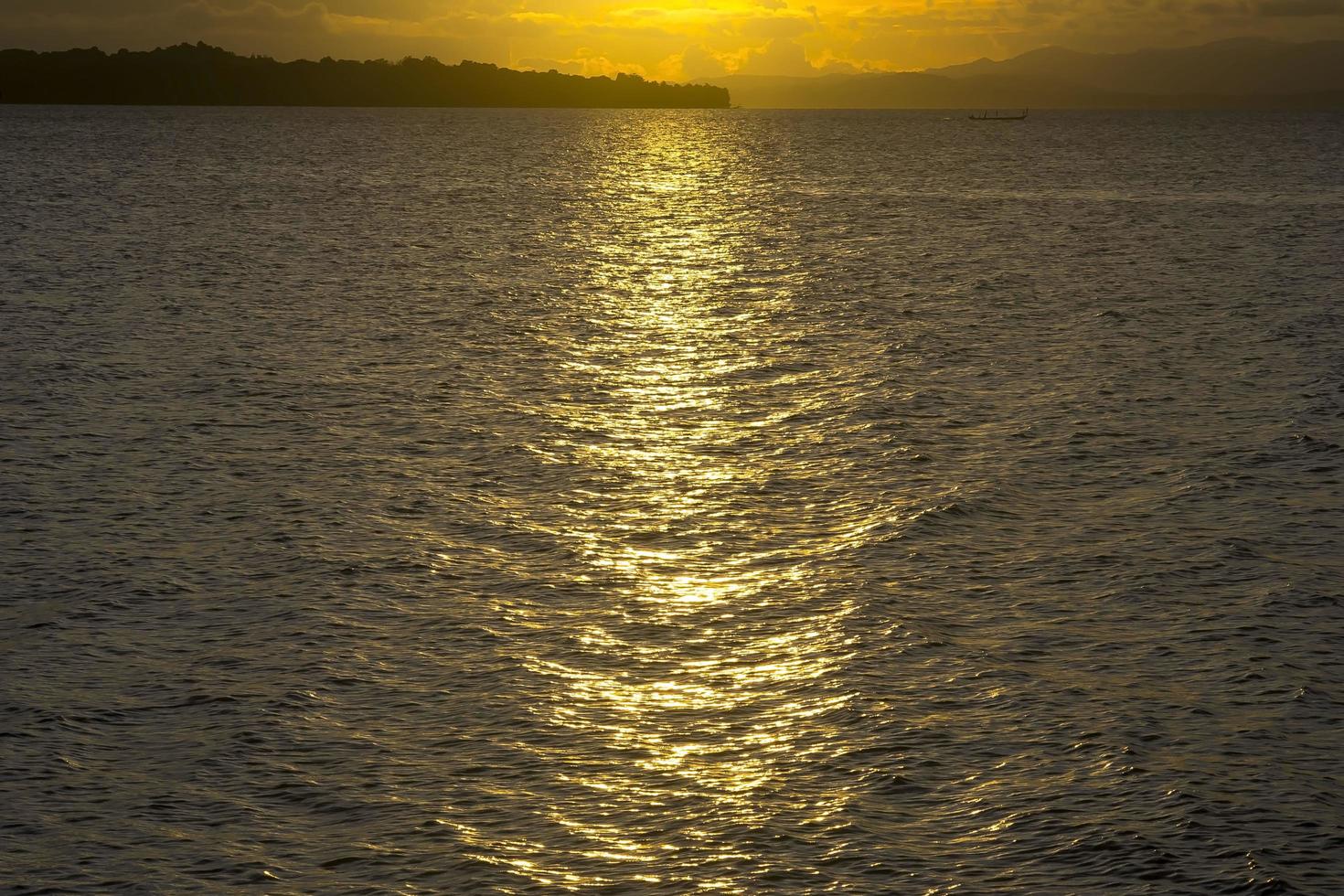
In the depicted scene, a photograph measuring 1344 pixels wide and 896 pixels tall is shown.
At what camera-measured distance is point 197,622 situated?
67.1 feet

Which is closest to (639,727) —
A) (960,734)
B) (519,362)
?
(960,734)

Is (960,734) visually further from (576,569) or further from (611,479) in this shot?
(611,479)

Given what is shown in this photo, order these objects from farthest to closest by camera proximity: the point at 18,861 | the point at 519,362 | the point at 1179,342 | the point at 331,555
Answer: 1. the point at 1179,342
2. the point at 519,362
3. the point at 331,555
4. the point at 18,861

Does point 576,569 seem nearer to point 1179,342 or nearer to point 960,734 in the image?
point 960,734

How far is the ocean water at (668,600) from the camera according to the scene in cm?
1449

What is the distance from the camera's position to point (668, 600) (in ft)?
70.1

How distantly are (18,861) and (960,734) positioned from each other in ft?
33.8

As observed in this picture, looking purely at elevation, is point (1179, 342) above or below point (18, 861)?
above

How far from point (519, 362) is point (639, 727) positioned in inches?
1056

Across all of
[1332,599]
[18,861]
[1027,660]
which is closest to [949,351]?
[1332,599]

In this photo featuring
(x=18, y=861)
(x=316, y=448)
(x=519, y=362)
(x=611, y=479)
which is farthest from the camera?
(x=519, y=362)

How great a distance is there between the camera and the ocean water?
14492 mm

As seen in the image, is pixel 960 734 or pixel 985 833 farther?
pixel 960 734

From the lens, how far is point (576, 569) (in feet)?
75.2
